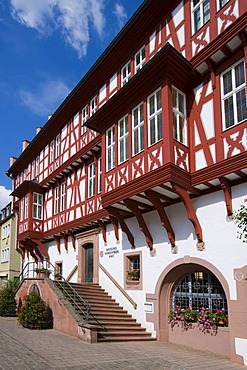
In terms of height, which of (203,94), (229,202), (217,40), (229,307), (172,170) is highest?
(217,40)

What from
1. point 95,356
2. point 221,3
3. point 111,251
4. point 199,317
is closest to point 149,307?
point 199,317

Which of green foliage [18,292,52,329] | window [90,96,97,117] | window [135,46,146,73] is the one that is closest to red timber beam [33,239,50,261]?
green foliage [18,292,52,329]

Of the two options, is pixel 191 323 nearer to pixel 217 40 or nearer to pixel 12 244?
pixel 217 40

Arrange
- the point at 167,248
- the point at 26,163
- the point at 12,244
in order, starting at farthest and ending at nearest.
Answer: the point at 12,244 < the point at 26,163 < the point at 167,248

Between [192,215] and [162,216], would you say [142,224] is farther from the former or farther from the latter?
[192,215]

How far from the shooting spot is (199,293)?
41.1ft

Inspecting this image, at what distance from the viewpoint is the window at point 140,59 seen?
1510 cm

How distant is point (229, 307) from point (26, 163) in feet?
66.9

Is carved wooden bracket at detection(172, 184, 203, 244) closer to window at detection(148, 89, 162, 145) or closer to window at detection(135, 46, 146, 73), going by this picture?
window at detection(148, 89, 162, 145)

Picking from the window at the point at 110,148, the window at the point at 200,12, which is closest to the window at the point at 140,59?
the window at the point at 110,148

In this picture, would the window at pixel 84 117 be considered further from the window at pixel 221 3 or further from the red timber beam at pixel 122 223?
the window at pixel 221 3

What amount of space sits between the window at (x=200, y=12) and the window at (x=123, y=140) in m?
3.85

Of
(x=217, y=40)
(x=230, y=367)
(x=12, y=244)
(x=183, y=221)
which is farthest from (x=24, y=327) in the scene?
(x=12, y=244)

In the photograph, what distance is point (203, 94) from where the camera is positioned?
40.1 feet
